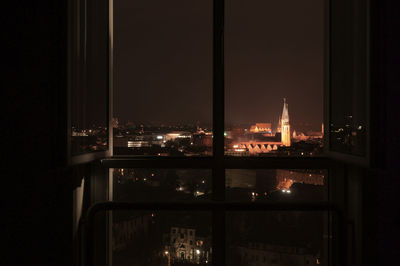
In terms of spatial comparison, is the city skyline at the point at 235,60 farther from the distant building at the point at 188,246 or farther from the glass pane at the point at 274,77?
the distant building at the point at 188,246

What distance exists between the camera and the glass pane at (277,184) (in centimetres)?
220

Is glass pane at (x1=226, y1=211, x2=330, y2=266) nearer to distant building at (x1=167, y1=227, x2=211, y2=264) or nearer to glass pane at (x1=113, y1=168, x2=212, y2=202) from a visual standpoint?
distant building at (x1=167, y1=227, x2=211, y2=264)

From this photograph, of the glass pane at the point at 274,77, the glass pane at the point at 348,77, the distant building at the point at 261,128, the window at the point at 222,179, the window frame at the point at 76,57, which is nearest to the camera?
the window frame at the point at 76,57

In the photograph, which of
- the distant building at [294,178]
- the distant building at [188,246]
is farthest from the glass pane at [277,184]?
the distant building at [188,246]

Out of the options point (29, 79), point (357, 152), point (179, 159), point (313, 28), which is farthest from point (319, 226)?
point (29, 79)

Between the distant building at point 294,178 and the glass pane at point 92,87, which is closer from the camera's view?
the glass pane at point 92,87

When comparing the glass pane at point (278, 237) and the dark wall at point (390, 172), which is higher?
the dark wall at point (390, 172)

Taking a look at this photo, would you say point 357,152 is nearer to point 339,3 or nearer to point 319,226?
point 319,226

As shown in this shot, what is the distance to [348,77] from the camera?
194 centimetres

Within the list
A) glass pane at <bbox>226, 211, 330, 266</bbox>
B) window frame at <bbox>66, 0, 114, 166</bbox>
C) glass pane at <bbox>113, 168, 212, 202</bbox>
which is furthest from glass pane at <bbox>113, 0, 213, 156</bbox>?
glass pane at <bbox>226, 211, 330, 266</bbox>

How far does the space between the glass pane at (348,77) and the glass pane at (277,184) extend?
11.7 inches

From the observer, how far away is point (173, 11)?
247 cm

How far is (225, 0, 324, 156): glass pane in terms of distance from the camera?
2.28m

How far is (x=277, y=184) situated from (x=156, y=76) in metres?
1.32
